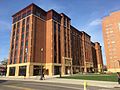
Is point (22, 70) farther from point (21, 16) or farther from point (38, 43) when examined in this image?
point (21, 16)

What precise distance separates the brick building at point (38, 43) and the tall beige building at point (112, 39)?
145 feet

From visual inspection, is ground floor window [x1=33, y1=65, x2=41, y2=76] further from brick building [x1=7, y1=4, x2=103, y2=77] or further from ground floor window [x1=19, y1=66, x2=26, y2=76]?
ground floor window [x1=19, y1=66, x2=26, y2=76]

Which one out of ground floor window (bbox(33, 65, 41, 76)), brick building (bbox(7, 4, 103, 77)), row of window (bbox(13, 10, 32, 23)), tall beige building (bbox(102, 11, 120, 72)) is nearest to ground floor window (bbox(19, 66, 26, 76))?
brick building (bbox(7, 4, 103, 77))

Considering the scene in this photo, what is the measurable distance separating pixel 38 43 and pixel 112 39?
66850 mm

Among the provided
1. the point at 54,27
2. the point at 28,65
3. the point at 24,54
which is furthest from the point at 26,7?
the point at 28,65

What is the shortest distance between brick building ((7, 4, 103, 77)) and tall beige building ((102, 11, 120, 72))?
44101 millimetres

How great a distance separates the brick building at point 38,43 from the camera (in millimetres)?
56594

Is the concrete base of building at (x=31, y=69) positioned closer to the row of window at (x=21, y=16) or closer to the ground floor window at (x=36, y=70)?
the ground floor window at (x=36, y=70)

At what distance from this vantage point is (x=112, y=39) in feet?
348

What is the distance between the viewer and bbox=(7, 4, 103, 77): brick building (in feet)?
186

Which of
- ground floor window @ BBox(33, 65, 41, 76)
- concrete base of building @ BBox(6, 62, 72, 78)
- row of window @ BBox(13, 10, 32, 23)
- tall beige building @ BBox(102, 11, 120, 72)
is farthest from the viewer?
tall beige building @ BBox(102, 11, 120, 72)

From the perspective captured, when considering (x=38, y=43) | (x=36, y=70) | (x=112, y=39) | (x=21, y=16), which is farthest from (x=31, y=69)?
(x=112, y=39)

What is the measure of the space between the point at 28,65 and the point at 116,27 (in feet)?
254

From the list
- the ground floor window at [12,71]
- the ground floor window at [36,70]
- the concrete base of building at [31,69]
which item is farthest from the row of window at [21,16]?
the ground floor window at [36,70]
